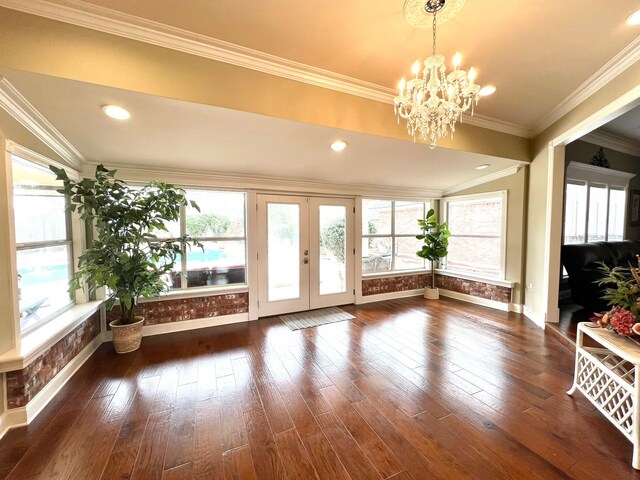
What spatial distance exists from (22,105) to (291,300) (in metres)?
3.40

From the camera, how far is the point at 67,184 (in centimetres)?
220

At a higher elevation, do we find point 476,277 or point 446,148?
point 446,148

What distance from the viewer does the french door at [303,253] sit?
3.85 m

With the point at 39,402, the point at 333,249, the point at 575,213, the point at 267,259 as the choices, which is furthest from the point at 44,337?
the point at 575,213

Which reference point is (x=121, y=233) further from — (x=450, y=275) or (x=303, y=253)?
(x=450, y=275)

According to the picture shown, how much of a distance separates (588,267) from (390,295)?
9.19 feet

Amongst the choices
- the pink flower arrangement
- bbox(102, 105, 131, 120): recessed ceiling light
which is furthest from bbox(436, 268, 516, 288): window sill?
bbox(102, 105, 131, 120): recessed ceiling light

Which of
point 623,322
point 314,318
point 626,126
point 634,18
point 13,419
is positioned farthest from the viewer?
point 626,126

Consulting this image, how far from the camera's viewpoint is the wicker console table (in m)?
1.44

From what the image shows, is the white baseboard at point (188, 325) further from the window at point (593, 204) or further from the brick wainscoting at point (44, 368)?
the window at point (593, 204)

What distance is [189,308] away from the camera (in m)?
3.43

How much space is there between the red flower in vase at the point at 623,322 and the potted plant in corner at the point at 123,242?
3779 millimetres

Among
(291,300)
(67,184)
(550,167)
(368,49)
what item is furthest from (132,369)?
(550,167)

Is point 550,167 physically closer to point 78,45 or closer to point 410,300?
point 410,300
